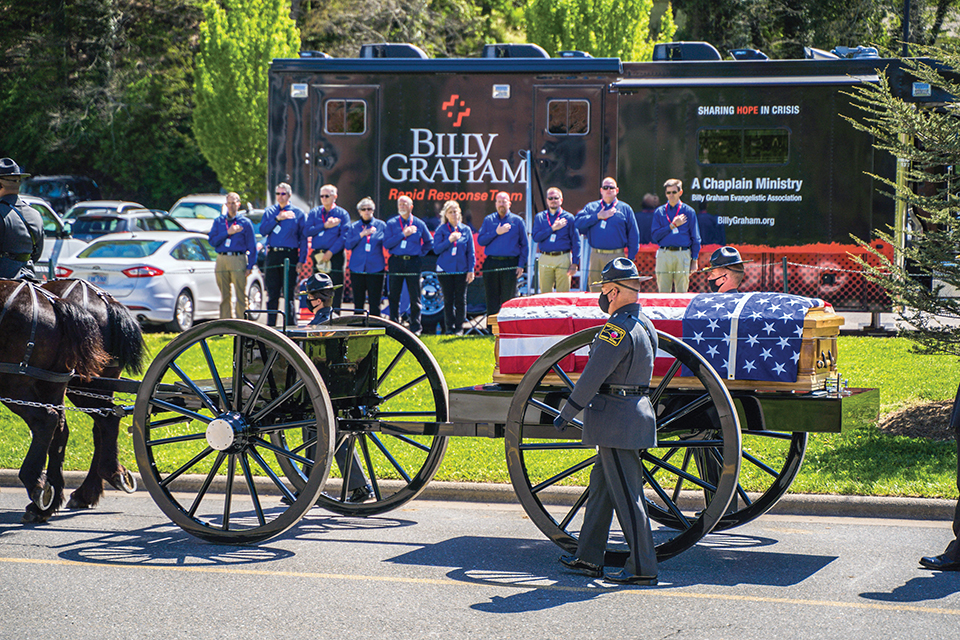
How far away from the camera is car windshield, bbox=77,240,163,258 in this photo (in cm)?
1656

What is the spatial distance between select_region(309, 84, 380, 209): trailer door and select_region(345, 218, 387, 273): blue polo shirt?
917mm

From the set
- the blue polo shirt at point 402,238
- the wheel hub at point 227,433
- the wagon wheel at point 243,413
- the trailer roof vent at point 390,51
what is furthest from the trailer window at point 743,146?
the wheel hub at point 227,433

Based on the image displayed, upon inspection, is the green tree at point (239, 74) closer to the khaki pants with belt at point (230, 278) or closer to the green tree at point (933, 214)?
the khaki pants with belt at point (230, 278)

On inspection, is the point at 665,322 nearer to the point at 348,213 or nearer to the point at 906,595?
the point at 906,595

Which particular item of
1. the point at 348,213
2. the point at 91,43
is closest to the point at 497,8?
the point at 91,43

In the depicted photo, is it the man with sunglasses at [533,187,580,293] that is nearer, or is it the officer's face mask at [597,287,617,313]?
the officer's face mask at [597,287,617,313]

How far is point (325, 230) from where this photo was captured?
15508 mm

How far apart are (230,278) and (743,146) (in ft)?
23.6

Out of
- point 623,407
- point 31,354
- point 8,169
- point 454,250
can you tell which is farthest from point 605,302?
point 454,250

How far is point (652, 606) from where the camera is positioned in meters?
5.74

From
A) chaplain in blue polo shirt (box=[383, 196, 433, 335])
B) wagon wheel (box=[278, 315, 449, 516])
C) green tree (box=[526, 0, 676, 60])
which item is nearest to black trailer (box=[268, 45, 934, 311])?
chaplain in blue polo shirt (box=[383, 196, 433, 335])

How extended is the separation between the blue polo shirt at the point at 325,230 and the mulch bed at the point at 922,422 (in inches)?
314

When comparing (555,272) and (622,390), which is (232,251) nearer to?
(555,272)

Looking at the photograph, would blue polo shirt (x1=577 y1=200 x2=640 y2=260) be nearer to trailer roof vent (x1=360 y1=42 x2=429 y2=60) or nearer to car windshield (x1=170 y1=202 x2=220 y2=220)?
trailer roof vent (x1=360 y1=42 x2=429 y2=60)
